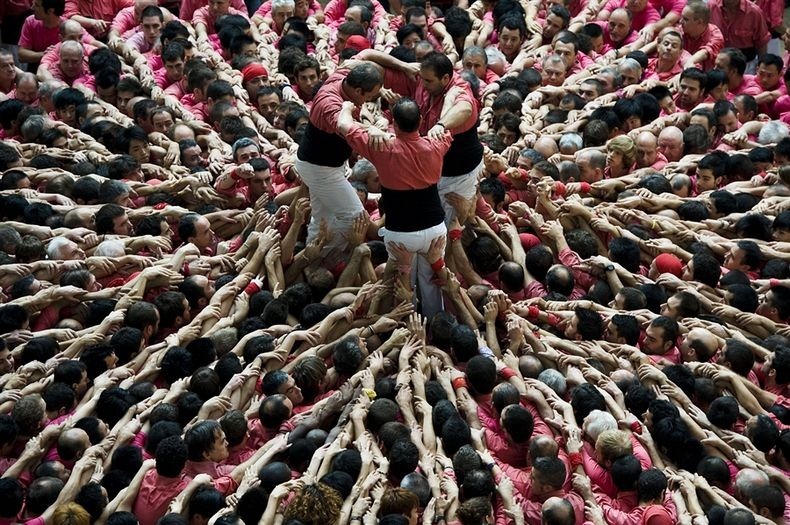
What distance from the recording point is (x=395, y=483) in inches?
387

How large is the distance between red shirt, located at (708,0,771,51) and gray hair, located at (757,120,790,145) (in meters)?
2.14

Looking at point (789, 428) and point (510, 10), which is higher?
point (510, 10)

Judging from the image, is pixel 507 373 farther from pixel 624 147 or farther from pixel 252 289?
pixel 624 147

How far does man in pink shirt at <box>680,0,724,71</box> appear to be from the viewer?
14578mm

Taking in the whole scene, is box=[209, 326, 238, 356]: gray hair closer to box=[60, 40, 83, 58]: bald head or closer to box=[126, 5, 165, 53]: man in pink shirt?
box=[60, 40, 83, 58]: bald head

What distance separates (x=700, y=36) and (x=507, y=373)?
18.3 feet

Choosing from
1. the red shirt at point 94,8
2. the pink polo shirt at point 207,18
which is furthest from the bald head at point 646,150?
the red shirt at point 94,8

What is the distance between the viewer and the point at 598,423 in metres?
10.1

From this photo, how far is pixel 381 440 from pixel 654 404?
194 cm

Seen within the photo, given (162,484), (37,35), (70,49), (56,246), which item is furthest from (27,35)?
(162,484)

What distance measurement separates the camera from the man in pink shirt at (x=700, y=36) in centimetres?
1458

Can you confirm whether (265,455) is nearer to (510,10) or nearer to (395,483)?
(395,483)

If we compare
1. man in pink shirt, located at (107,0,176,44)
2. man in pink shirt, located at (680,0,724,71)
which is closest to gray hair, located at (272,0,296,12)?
man in pink shirt, located at (107,0,176,44)

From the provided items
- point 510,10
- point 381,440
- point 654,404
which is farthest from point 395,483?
point 510,10
